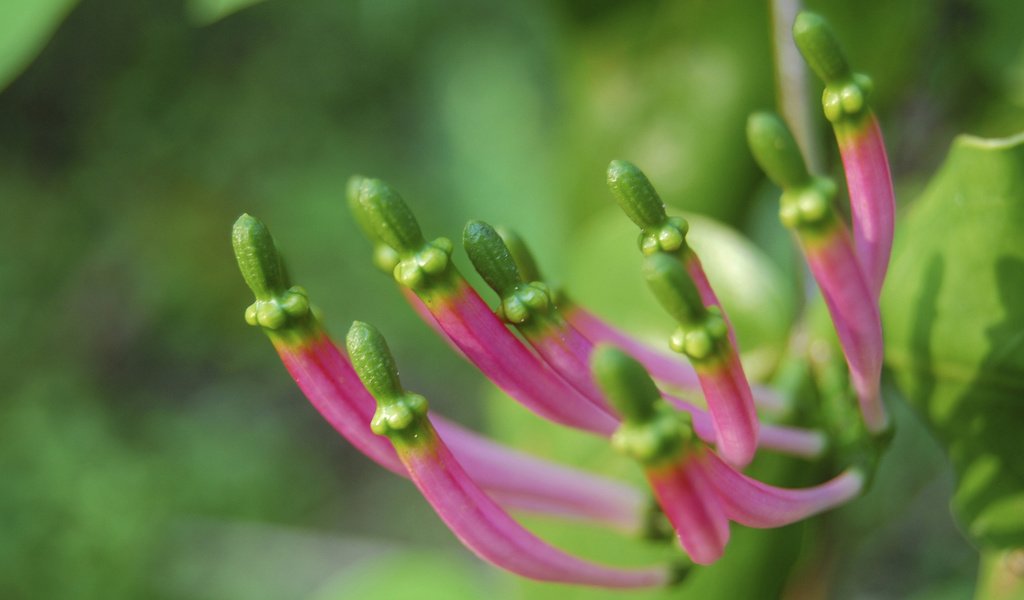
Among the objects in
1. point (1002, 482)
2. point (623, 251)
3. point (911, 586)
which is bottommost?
point (911, 586)

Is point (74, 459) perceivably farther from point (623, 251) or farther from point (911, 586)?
point (623, 251)

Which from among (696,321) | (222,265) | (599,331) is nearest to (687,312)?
(696,321)

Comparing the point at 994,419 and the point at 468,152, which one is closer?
the point at 994,419

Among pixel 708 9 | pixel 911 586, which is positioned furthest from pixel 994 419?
pixel 911 586

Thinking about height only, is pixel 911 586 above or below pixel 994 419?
below

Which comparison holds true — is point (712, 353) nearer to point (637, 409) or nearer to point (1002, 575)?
point (637, 409)

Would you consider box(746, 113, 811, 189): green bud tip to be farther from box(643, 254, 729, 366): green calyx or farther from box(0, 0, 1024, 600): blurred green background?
box(0, 0, 1024, 600): blurred green background
